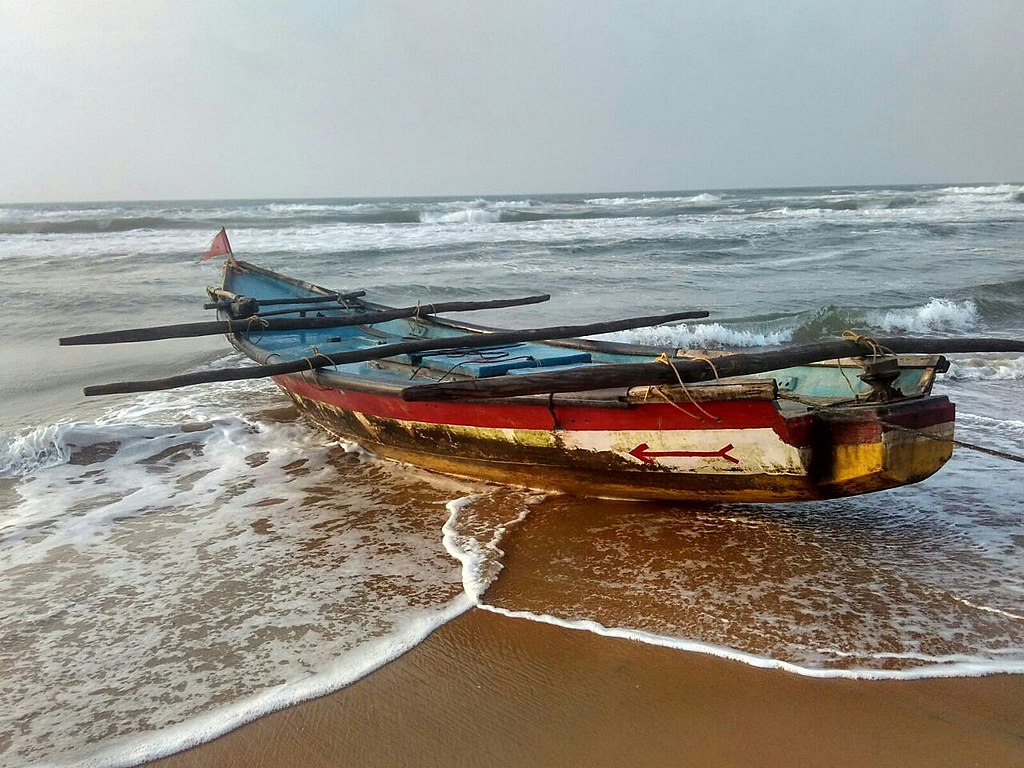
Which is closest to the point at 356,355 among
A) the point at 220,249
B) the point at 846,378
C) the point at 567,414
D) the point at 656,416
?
the point at 567,414

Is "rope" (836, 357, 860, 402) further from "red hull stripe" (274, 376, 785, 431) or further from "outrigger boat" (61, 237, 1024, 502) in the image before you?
"red hull stripe" (274, 376, 785, 431)

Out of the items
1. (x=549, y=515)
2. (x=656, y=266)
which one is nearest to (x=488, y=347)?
(x=549, y=515)

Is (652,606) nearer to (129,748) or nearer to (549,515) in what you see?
(549,515)

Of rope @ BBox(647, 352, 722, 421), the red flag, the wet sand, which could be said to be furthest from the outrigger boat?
the red flag

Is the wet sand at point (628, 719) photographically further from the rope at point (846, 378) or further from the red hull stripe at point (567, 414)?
the rope at point (846, 378)

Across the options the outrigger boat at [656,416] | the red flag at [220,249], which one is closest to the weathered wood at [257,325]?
the outrigger boat at [656,416]

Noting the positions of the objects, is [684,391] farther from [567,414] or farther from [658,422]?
[567,414]

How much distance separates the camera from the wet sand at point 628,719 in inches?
102

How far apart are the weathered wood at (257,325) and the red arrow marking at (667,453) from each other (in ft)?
11.2

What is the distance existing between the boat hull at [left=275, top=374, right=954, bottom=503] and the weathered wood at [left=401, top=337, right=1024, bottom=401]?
0.20m

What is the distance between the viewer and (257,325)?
23.4 ft

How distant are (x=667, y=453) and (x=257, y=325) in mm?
4601

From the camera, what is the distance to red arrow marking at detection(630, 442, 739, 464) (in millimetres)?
3939

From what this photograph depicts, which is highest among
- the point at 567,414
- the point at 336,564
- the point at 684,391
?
the point at 684,391
